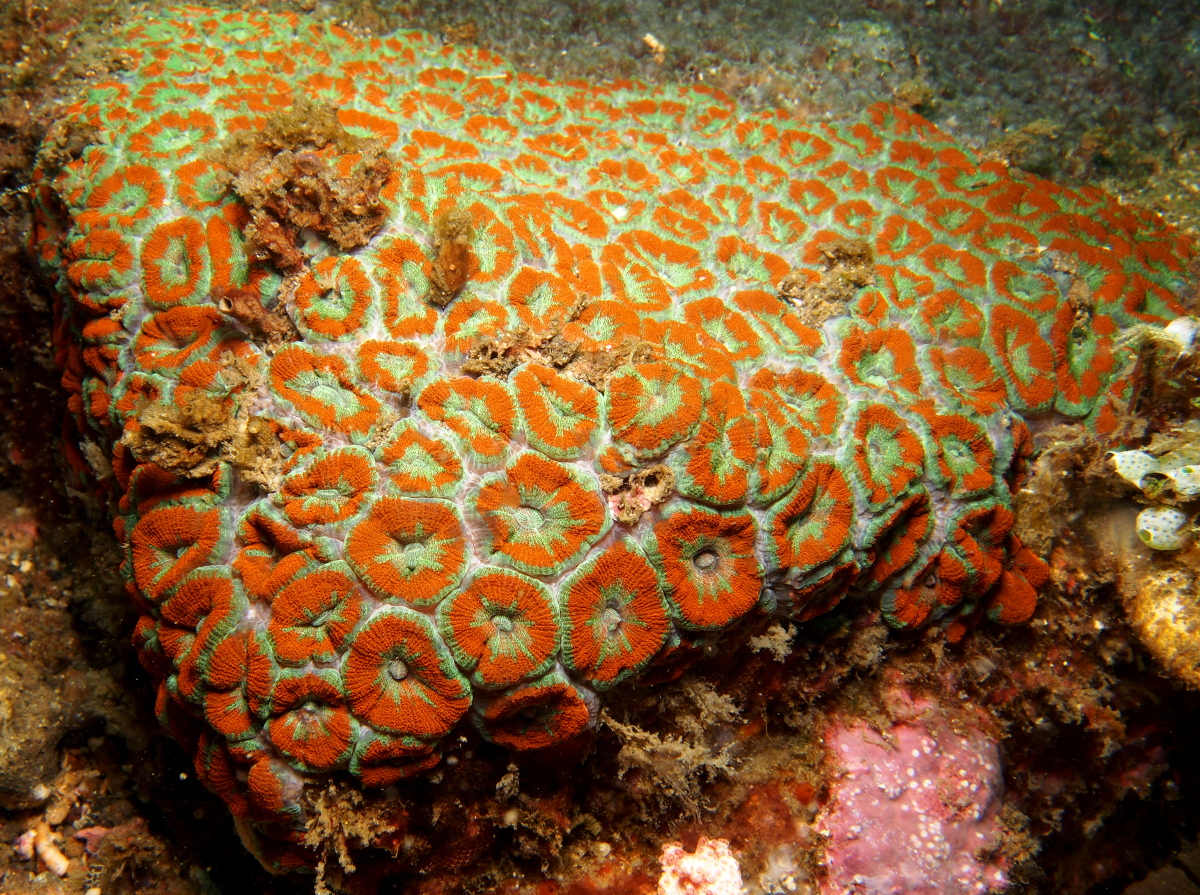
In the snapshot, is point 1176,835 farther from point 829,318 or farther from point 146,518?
point 146,518

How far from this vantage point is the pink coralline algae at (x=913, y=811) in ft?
10.9

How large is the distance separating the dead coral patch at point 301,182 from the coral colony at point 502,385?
19 mm

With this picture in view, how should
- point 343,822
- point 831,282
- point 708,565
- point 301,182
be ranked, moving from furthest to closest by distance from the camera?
point 831,282 < point 301,182 < point 708,565 < point 343,822

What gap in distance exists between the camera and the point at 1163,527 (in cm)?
334

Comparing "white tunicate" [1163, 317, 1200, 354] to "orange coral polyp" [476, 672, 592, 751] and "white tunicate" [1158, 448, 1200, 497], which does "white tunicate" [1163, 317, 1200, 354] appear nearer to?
"white tunicate" [1158, 448, 1200, 497]

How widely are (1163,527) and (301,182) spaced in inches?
193

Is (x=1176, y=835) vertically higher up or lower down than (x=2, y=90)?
lower down

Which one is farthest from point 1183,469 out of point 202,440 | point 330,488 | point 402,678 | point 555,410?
point 202,440

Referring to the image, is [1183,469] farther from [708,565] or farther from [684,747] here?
[684,747]

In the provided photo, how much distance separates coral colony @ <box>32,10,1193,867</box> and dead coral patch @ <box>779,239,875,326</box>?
2 cm

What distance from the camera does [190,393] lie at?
9.66ft

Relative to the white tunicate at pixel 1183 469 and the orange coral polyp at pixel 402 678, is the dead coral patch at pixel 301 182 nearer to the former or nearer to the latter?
the orange coral polyp at pixel 402 678

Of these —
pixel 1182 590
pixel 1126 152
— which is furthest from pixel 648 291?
pixel 1126 152

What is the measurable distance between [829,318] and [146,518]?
3744 mm
